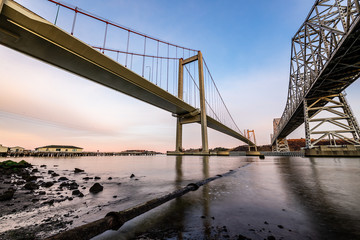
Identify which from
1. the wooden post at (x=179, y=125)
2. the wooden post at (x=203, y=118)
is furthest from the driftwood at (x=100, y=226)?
the wooden post at (x=179, y=125)

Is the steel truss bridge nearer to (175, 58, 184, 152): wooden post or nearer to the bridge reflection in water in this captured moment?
the bridge reflection in water

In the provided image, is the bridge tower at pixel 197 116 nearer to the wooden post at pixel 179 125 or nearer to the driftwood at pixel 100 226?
the wooden post at pixel 179 125

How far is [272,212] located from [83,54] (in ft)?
57.3

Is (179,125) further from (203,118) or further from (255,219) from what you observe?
(255,219)

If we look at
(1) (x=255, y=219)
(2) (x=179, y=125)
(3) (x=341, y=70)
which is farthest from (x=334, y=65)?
(2) (x=179, y=125)

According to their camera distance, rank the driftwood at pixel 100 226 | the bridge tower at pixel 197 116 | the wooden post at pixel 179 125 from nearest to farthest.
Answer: the driftwood at pixel 100 226
the bridge tower at pixel 197 116
the wooden post at pixel 179 125

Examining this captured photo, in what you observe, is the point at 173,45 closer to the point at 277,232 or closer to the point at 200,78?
the point at 200,78

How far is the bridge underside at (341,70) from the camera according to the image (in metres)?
9.82

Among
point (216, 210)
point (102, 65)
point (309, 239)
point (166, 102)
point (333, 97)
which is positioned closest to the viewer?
point (309, 239)

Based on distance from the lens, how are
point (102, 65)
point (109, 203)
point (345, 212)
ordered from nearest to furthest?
point (345, 212), point (109, 203), point (102, 65)

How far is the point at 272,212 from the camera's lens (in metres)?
1.77

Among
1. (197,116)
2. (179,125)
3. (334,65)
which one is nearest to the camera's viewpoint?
(334,65)

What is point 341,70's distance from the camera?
42.2 feet

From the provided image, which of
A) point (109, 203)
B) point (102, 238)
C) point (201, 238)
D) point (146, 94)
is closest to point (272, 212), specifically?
point (201, 238)
